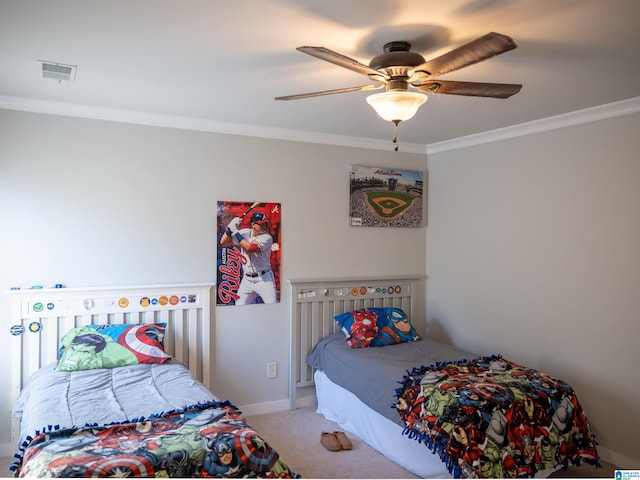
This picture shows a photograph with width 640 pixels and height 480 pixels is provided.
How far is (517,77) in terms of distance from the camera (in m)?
2.61

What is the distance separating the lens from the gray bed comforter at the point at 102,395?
Result: 2293 millimetres

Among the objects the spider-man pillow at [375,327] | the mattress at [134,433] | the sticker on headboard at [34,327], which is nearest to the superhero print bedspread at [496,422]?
the spider-man pillow at [375,327]

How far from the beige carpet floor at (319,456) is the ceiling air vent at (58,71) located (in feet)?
7.82

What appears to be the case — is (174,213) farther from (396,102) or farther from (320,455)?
(396,102)

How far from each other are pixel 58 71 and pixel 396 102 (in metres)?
1.82

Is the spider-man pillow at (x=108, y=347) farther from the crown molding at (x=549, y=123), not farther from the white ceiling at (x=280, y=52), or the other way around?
the crown molding at (x=549, y=123)

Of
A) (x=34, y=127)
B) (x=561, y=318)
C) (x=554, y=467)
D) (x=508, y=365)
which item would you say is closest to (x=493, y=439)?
(x=554, y=467)

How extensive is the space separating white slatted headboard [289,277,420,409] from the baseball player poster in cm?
24

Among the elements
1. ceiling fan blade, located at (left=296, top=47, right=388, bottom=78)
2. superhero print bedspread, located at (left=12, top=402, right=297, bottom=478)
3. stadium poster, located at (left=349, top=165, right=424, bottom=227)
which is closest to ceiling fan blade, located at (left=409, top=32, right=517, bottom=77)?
ceiling fan blade, located at (left=296, top=47, right=388, bottom=78)

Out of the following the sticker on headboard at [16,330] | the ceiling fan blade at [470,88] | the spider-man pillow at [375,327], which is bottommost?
the spider-man pillow at [375,327]

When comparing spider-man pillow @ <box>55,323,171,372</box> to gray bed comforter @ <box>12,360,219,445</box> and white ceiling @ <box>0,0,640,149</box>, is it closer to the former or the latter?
gray bed comforter @ <box>12,360,219,445</box>

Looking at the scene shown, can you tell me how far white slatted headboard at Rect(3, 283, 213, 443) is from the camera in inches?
125

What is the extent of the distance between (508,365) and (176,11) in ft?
9.54

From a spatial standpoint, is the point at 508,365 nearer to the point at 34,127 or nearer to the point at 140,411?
the point at 140,411
